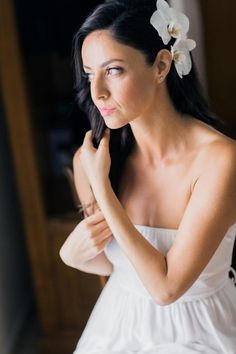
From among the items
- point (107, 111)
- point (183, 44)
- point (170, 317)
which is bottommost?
point (170, 317)

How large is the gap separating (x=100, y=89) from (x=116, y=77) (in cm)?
4

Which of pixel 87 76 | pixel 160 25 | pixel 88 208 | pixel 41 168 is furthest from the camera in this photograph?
pixel 41 168

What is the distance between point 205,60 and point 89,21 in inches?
19.5

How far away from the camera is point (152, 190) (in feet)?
4.04

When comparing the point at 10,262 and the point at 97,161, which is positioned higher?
the point at 97,161

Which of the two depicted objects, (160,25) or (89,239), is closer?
(160,25)

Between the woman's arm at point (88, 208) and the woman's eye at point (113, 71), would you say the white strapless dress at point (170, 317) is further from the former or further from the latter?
the woman's eye at point (113, 71)

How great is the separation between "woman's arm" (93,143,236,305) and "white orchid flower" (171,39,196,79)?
0.17m

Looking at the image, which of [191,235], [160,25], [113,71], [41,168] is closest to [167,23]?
[160,25]

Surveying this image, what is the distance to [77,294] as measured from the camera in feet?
6.56

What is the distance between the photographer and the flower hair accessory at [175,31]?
3.45ft

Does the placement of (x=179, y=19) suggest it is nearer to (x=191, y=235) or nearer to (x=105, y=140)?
(x=105, y=140)

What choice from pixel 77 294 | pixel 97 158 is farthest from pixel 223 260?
pixel 77 294

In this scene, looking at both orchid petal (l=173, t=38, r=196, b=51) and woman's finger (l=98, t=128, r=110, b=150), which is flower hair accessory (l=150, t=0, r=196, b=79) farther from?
woman's finger (l=98, t=128, r=110, b=150)
